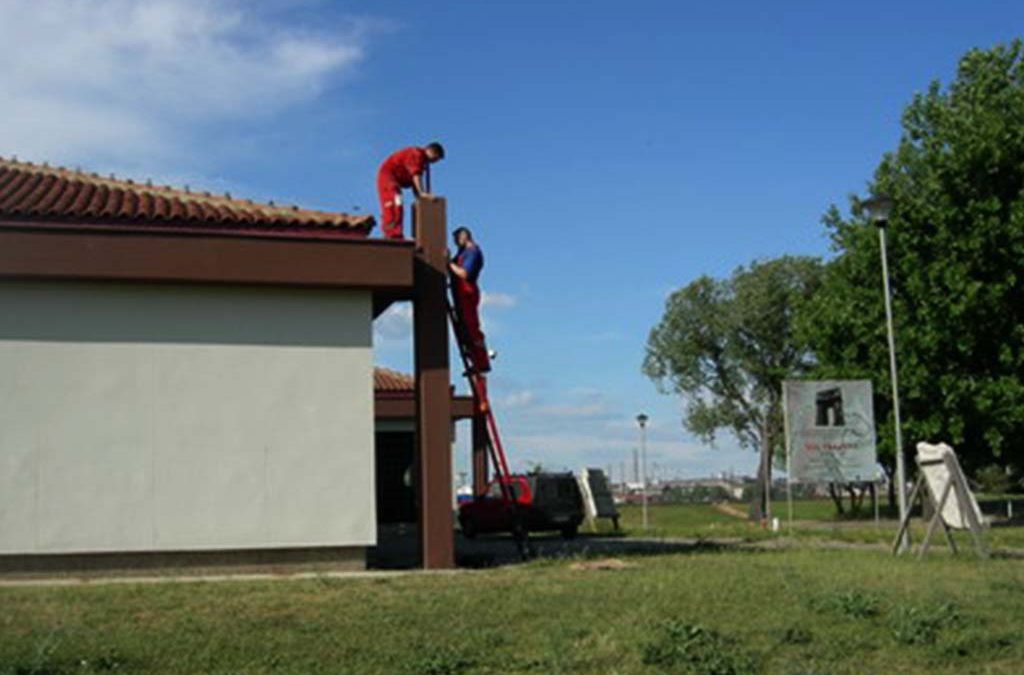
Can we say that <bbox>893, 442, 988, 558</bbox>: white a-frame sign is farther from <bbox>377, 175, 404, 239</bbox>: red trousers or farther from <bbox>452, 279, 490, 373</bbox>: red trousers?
<bbox>377, 175, 404, 239</bbox>: red trousers

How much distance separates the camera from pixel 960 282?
29.8m

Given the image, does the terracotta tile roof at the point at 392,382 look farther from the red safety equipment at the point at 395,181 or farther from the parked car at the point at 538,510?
the red safety equipment at the point at 395,181

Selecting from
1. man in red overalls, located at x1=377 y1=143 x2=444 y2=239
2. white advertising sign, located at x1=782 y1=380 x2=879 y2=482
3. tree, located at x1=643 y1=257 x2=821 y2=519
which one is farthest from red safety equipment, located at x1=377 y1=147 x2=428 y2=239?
tree, located at x1=643 y1=257 x2=821 y2=519

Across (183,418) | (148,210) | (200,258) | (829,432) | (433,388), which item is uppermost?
(148,210)

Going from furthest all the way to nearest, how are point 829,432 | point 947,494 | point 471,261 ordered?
point 829,432
point 471,261
point 947,494

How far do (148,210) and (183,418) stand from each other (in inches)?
103

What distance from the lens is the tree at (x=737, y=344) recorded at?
55.6m

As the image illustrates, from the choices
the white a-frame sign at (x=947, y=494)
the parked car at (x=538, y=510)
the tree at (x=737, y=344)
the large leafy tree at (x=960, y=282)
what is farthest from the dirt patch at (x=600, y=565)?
the tree at (x=737, y=344)

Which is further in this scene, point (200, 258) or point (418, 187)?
point (418, 187)

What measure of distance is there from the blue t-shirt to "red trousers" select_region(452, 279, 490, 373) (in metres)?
0.14

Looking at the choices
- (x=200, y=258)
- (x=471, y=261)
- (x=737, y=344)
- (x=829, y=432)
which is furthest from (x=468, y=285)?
(x=737, y=344)

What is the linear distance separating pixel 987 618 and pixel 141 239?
9896 mm

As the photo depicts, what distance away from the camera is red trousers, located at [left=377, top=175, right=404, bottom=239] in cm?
1584

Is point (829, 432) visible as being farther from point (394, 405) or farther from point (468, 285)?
point (394, 405)
